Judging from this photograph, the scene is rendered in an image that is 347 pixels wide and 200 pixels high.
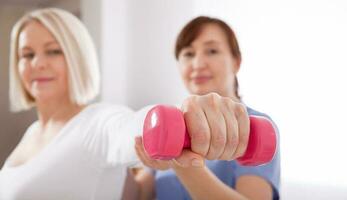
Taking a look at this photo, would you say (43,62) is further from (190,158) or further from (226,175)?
(190,158)

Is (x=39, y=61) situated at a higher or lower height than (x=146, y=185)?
higher

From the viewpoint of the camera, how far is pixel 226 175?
521 millimetres

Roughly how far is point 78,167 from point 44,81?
18 cm

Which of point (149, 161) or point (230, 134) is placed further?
point (149, 161)

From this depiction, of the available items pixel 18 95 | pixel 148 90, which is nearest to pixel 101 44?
pixel 148 90

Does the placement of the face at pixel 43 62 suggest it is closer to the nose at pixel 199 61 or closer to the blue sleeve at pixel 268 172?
the nose at pixel 199 61

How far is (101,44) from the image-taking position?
1.21 meters

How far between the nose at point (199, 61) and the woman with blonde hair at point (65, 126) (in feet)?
0.51

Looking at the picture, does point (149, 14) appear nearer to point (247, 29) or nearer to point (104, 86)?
point (104, 86)

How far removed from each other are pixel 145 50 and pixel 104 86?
0.63ft

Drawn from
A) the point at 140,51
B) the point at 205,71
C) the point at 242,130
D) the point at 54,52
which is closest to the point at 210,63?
the point at 205,71

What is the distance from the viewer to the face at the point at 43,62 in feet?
2.05

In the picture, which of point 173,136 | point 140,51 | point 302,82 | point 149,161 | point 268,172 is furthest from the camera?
point 140,51

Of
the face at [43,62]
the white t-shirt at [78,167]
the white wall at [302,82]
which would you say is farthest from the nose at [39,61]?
the white wall at [302,82]
